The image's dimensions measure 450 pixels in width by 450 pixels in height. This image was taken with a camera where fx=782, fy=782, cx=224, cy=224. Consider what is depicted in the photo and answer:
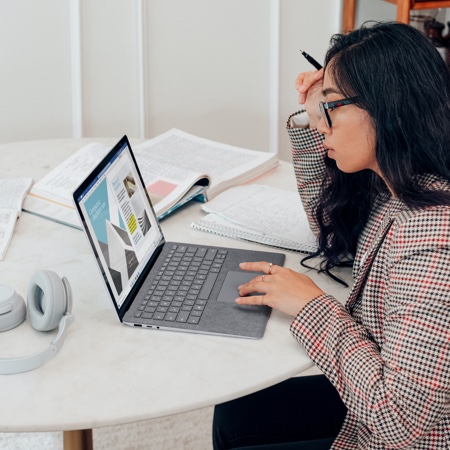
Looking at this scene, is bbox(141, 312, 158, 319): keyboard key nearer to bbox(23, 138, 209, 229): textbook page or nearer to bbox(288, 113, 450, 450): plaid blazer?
bbox(288, 113, 450, 450): plaid blazer

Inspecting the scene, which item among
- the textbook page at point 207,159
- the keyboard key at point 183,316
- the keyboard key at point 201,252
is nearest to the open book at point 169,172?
the textbook page at point 207,159

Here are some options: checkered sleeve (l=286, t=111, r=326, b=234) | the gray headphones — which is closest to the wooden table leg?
the gray headphones

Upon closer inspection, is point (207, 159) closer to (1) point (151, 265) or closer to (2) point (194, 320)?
(1) point (151, 265)

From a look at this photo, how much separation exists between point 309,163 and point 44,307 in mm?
612

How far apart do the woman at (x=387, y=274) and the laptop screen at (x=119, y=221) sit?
0.19m

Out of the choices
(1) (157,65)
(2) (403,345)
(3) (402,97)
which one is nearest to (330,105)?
(3) (402,97)

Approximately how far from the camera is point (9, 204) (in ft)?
5.24

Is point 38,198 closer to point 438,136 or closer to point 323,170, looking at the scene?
point 323,170

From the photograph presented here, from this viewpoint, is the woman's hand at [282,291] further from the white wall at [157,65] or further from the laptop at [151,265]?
the white wall at [157,65]

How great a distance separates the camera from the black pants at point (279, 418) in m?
1.33

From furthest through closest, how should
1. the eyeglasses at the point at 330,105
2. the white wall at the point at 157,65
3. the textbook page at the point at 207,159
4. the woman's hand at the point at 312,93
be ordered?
the white wall at the point at 157,65
the textbook page at the point at 207,159
the woman's hand at the point at 312,93
the eyeglasses at the point at 330,105

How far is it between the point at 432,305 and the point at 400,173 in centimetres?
21

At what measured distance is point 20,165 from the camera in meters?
1.85

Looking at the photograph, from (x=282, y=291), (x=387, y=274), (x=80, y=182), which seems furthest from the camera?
(x=80, y=182)
